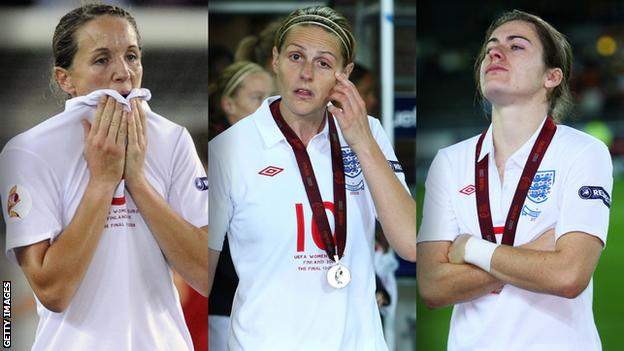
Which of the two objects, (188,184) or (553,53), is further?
(553,53)

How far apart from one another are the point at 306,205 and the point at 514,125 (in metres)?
1.01

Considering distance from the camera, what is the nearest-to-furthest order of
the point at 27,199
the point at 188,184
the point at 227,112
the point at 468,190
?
the point at 27,199 → the point at 188,184 → the point at 227,112 → the point at 468,190

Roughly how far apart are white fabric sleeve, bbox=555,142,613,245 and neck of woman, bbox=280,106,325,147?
1112mm

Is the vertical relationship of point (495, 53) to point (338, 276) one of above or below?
above

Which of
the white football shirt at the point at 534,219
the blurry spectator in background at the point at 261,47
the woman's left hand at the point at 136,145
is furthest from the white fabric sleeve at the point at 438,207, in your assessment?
the woman's left hand at the point at 136,145

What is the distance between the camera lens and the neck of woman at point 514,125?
480 cm

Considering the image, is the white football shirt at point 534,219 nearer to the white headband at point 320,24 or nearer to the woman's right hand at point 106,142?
the white headband at point 320,24

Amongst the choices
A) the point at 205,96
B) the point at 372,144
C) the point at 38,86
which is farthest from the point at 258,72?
the point at 38,86

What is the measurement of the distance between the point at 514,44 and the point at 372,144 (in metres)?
0.80

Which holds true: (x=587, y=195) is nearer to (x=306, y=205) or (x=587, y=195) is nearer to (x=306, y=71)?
(x=306, y=205)

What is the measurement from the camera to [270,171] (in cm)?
470

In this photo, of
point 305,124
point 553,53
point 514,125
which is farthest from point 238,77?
point 553,53

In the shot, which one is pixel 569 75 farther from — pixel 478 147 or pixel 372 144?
pixel 372 144

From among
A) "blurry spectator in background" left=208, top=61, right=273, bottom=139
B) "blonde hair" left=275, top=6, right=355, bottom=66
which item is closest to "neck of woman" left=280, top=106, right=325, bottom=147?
"blurry spectator in background" left=208, top=61, right=273, bottom=139
